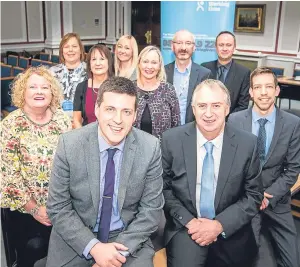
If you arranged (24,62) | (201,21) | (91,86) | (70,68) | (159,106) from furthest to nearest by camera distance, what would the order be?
(24,62), (201,21), (70,68), (91,86), (159,106)

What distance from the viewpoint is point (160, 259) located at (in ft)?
7.08

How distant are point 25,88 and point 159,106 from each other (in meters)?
1.17

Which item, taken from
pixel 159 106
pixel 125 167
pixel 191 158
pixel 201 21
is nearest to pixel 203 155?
pixel 191 158

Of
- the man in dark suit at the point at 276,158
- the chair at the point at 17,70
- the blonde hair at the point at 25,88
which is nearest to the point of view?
the blonde hair at the point at 25,88

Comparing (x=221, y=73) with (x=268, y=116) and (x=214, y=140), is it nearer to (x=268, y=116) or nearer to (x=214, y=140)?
(x=268, y=116)

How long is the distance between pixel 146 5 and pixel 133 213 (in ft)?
39.0

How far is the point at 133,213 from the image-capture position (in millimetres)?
1873

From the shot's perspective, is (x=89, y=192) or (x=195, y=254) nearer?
(x=89, y=192)

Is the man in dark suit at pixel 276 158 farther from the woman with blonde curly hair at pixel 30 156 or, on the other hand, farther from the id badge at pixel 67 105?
the id badge at pixel 67 105

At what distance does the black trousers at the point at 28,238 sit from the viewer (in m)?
2.24

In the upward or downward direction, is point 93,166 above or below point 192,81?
below

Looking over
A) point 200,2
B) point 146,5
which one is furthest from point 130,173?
point 146,5

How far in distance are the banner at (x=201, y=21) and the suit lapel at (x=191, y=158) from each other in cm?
283

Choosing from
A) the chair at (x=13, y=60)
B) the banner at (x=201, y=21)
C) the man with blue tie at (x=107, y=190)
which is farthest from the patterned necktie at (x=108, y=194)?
the chair at (x=13, y=60)
